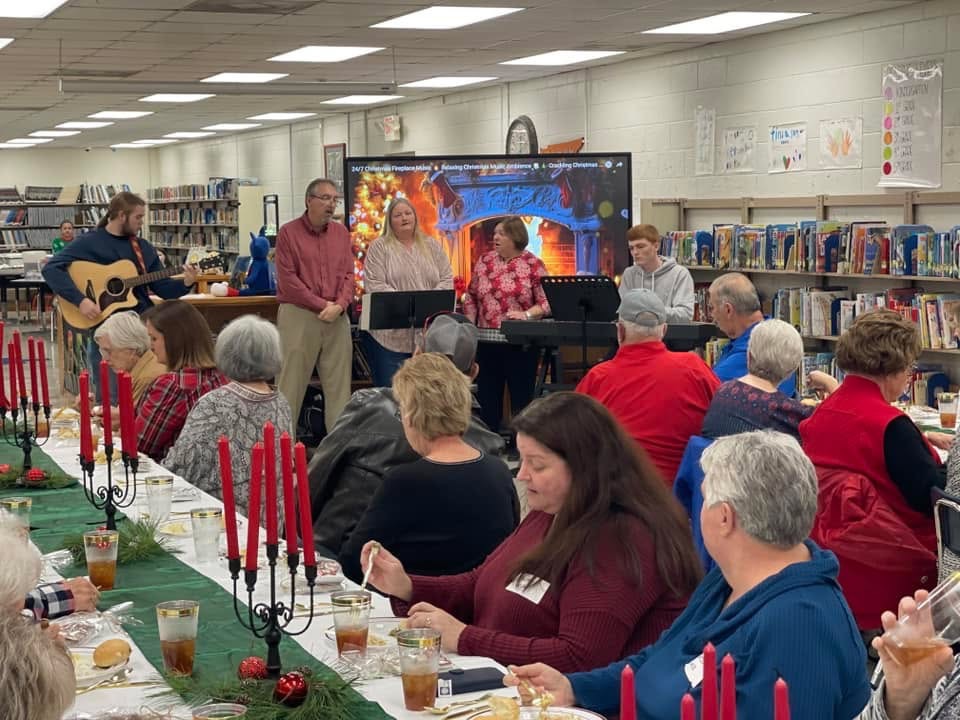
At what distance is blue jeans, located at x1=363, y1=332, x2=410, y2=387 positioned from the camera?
845cm

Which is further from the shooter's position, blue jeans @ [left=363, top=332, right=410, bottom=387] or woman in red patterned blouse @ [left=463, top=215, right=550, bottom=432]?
woman in red patterned blouse @ [left=463, top=215, right=550, bottom=432]

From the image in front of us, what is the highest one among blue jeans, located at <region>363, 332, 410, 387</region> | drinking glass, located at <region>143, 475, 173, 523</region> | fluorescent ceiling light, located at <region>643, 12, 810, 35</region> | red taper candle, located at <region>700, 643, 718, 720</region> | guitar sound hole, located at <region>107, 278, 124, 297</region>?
fluorescent ceiling light, located at <region>643, 12, 810, 35</region>

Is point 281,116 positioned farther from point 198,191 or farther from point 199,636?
point 199,636

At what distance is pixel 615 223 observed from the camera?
9617 mm

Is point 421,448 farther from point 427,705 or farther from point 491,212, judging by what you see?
point 491,212

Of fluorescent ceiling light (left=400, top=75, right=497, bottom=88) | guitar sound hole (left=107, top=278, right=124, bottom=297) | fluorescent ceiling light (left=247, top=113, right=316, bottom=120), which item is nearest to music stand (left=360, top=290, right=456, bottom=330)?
guitar sound hole (left=107, top=278, right=124, bottom=297)

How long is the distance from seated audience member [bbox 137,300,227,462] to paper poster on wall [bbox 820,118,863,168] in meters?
5.28

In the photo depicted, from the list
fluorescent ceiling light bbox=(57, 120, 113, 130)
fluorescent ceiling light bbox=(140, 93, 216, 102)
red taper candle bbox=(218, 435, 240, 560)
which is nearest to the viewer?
red taper candle bbox=(218, 435, 240, 560)

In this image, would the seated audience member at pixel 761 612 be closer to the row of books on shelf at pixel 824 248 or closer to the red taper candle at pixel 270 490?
the red taper candle at pixel 270 490

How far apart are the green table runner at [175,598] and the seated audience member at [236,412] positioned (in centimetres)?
41

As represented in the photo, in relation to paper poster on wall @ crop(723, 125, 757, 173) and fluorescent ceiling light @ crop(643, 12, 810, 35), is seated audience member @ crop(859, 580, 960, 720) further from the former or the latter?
paper poster on wall @ crop(723, 125, 757, 173)

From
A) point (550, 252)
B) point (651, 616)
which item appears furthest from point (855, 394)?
point (550, 252)

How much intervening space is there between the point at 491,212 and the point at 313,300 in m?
1.92

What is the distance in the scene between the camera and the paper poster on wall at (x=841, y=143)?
870 cm
